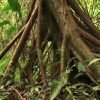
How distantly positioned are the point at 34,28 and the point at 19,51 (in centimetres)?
37

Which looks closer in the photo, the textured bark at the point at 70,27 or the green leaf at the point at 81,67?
the green leaf at the point at 81,67

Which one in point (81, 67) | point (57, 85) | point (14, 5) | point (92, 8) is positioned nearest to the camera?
point (57, 85)

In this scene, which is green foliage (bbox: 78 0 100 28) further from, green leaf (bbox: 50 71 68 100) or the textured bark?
green leaf (bbox: 50 71 68 100)

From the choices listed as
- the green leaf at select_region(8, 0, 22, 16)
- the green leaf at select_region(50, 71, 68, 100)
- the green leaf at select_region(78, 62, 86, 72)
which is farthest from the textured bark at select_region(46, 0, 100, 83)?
the green leaf at select_region(8, 0, 22, 16)

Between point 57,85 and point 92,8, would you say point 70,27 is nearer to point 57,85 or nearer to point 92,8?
Result: point 57,85

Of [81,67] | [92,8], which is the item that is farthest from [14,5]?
[81,67]

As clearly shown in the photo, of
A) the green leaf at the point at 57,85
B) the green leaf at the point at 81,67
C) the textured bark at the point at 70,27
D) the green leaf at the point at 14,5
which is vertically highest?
the green leaf at the point at 14,5

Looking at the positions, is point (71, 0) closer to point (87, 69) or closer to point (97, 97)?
point (87, 69)

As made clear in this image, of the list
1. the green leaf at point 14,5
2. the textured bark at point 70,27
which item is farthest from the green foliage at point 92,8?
the green leaf at point 14,5

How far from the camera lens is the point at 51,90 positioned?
238 centimetres

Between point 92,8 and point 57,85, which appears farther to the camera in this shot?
point 92,8

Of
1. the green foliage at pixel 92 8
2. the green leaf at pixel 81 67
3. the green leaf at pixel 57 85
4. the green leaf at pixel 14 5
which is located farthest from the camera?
the green foliage at pixel 92 8

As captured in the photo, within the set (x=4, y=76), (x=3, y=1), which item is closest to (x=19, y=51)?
(x=4, y=76)

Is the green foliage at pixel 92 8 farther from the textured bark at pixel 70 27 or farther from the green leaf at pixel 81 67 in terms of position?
the green leaf at pixel 81 67
